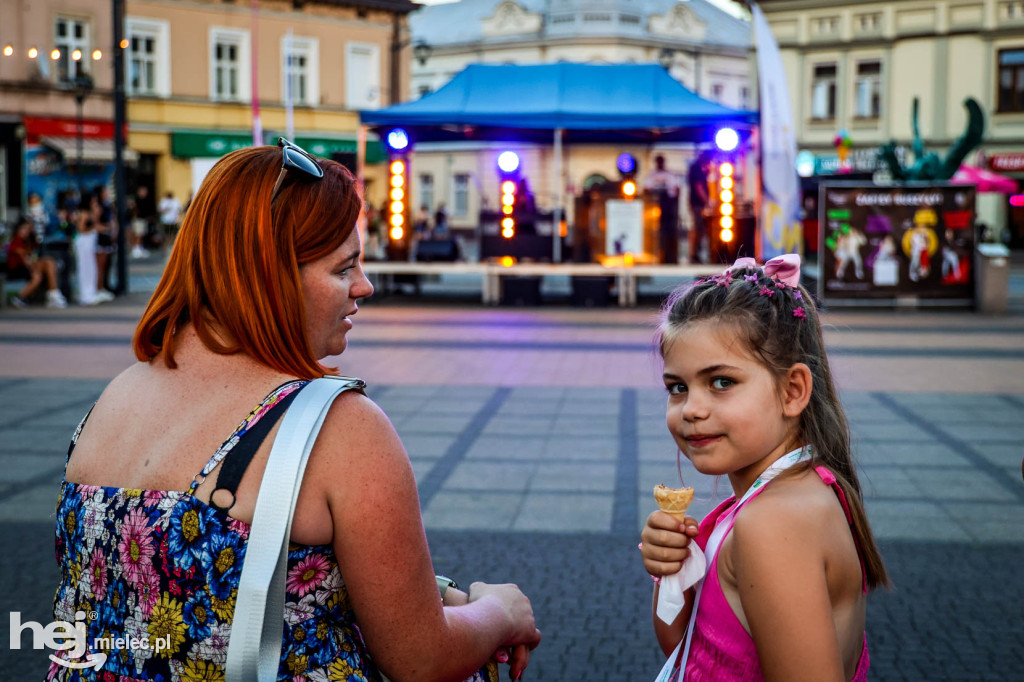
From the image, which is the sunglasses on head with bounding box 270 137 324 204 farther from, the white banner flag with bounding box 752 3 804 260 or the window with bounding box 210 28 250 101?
the window with bounding box 210 28 250 101

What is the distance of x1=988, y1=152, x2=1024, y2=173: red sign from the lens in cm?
3719

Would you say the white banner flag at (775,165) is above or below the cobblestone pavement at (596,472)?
above

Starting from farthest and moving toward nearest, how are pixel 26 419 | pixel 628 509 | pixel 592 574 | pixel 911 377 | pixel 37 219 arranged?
pixel 37 219
pixel 911 377
pixel 26 419
pixel 628 509
pixel 592 574

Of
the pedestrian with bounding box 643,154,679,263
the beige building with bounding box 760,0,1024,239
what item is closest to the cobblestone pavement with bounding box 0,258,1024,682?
the pedestrian with bounding box 643,154,679,263

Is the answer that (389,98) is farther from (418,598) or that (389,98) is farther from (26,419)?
(418,598)

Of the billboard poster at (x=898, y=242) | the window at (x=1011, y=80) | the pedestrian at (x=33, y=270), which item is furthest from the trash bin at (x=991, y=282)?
the window at (x=1011, y=80)

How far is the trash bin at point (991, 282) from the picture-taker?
16.3 metres

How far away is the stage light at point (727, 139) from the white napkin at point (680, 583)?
1548 centimetres

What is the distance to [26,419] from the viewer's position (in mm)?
7867

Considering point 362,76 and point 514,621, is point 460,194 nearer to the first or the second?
point 362,76

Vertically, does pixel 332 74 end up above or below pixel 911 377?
above

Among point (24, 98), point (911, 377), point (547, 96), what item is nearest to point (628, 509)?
point (911, 377)

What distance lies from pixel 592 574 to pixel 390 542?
10.0ft

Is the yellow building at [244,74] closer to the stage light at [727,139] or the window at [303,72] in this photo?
the window at [303,72]
